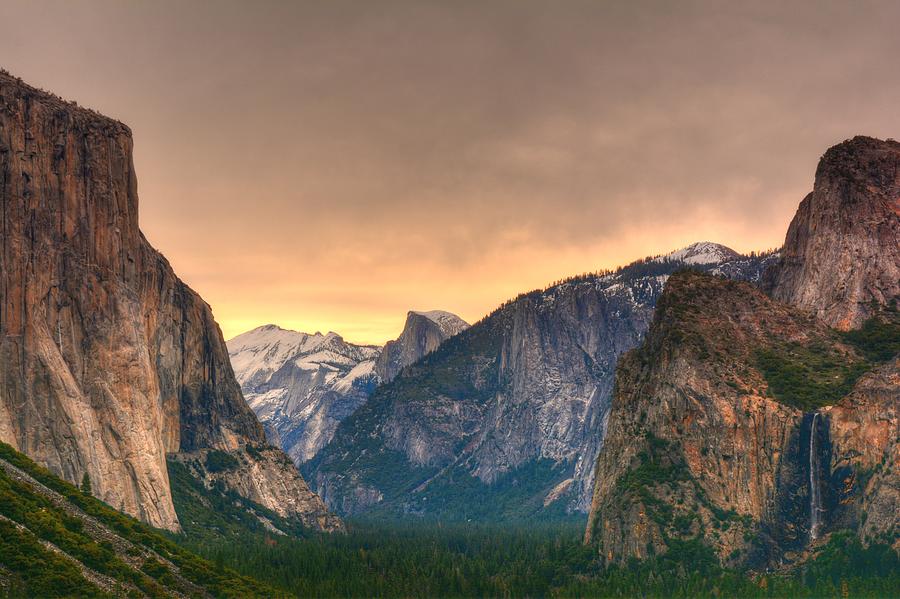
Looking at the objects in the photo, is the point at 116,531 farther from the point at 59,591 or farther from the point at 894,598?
the point at 894,598

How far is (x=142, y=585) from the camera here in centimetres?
15950

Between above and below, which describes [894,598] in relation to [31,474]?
below

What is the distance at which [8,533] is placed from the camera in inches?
5822

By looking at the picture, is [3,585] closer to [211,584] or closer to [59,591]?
[59,591]

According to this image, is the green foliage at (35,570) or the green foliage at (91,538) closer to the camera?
the green foliage at (35,570)

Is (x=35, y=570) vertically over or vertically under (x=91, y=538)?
under

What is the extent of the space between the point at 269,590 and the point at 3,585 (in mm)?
67947

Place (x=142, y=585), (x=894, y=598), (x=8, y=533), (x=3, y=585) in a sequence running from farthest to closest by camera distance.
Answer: (x=894, y=598) → (x=142, y=585) → (x=8, y=533) → (x=3, y=585)

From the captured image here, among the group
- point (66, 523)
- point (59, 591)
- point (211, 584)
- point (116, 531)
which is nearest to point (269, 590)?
point (211, 584)

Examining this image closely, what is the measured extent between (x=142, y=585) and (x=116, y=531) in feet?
79.2

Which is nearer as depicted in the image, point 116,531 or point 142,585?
point 142,585

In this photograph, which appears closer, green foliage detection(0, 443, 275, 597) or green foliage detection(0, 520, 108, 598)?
green foliage detection(0, 520, 108, 598)

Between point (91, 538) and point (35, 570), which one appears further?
point (91, 538)

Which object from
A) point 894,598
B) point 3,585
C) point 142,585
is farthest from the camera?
point 894,598
